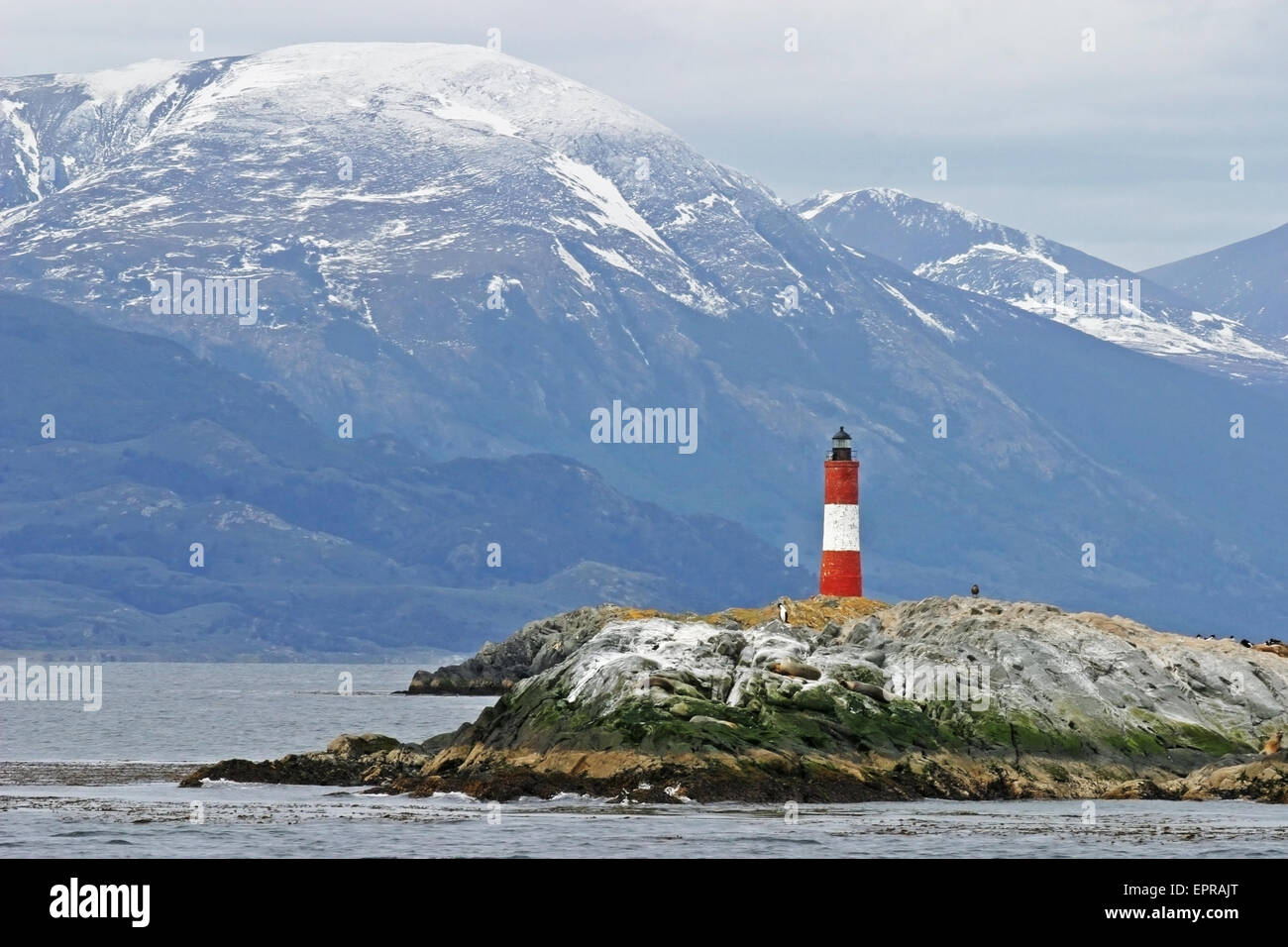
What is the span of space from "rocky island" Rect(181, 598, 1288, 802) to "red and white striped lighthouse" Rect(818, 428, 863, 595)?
2458 centimetres

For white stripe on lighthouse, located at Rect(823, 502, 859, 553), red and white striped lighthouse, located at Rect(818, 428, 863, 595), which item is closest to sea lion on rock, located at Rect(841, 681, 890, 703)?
red and white striped lighthouse, located at Rect(818, 428, 863, 595)

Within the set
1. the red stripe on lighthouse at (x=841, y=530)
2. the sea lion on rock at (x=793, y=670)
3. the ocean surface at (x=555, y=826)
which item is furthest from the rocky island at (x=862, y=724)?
the red stripe on lighthouse at (x=841, y=530)

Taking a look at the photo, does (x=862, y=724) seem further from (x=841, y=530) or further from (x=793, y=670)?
(x=841, y=530)

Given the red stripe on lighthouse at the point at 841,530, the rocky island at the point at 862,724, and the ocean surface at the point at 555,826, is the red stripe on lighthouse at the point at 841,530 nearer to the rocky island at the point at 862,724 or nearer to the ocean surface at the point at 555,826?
the rocky island at the point at 862,724

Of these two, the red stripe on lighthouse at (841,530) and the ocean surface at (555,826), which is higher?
the red stripe on lighthouse at (841,530)

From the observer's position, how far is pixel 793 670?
71.9 meters

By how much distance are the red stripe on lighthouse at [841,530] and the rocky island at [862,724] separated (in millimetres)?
24526

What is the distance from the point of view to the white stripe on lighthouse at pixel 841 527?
10788cm

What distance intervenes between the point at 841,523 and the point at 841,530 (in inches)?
21.5

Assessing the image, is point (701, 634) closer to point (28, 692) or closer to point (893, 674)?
point (893, 674)

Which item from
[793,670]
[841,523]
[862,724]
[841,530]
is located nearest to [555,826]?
[862,724]
